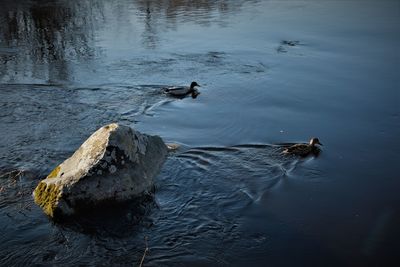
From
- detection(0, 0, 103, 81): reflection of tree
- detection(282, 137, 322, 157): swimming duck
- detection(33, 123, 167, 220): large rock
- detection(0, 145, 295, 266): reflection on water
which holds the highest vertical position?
detection(0, 0, 103, 81): reflection of tree

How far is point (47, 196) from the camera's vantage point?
770 cm

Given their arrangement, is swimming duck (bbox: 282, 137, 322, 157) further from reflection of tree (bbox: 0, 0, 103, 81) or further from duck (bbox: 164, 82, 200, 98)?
reflection of tree (bbox: 0, 0, 103, 81)

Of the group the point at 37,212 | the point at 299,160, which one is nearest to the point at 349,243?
the point at 299,160

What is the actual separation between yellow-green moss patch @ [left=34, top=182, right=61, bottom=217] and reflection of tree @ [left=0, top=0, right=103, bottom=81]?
7.89 metres

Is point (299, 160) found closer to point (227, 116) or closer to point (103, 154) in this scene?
point (227, 116)

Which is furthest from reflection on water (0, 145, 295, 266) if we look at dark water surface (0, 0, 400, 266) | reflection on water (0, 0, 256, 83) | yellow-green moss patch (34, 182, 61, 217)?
reflection on water (0, 0, 256, 83)

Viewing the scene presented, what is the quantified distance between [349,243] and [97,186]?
4.08 meters

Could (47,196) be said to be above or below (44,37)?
below

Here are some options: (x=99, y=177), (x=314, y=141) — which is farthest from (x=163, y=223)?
(x=314, y=141)

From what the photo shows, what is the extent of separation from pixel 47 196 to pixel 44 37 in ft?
47.7

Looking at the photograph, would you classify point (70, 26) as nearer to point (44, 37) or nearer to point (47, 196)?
point (44, 37)

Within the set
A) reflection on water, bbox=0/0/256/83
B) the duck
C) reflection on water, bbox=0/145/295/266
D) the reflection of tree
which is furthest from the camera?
reflection on water, bbox=0/0/256/83

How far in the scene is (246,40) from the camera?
19953 mm

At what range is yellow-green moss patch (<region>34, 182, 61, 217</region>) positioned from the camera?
24.6 feet
